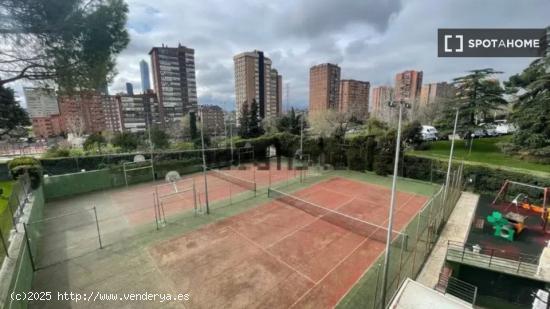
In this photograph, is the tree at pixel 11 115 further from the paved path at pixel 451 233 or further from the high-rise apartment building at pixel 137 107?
the paved path at pixel 451 233

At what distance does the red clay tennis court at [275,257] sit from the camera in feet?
21.0

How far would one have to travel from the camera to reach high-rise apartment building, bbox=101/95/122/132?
53.5 m

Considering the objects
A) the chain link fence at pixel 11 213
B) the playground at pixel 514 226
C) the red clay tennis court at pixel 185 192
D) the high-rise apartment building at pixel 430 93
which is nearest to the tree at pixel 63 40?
the chain link fence at pixel 11 213

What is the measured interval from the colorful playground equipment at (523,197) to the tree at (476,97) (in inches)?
320

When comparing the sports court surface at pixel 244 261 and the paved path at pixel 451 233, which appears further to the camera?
the paved path at pixel 451 233

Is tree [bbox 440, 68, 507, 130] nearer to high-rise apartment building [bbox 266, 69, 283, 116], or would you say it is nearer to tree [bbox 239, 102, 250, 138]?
tree [bbox 239, 102, 250, 138]

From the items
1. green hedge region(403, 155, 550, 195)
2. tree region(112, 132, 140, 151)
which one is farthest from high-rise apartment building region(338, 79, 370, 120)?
tree region(112, 132, 140, 151)

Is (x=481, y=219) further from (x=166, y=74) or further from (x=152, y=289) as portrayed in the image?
(x=166, y=74)

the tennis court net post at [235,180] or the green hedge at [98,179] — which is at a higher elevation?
the green hedge at [98,179]

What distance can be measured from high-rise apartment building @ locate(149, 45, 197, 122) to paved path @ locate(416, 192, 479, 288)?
143ft

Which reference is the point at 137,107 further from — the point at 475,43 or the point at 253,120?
the point at 475,43

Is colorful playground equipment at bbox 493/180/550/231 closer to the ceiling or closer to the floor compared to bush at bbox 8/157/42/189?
closer to the floor

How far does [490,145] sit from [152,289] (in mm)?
29316

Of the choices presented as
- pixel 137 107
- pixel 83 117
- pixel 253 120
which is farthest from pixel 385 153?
pixel 83 117
